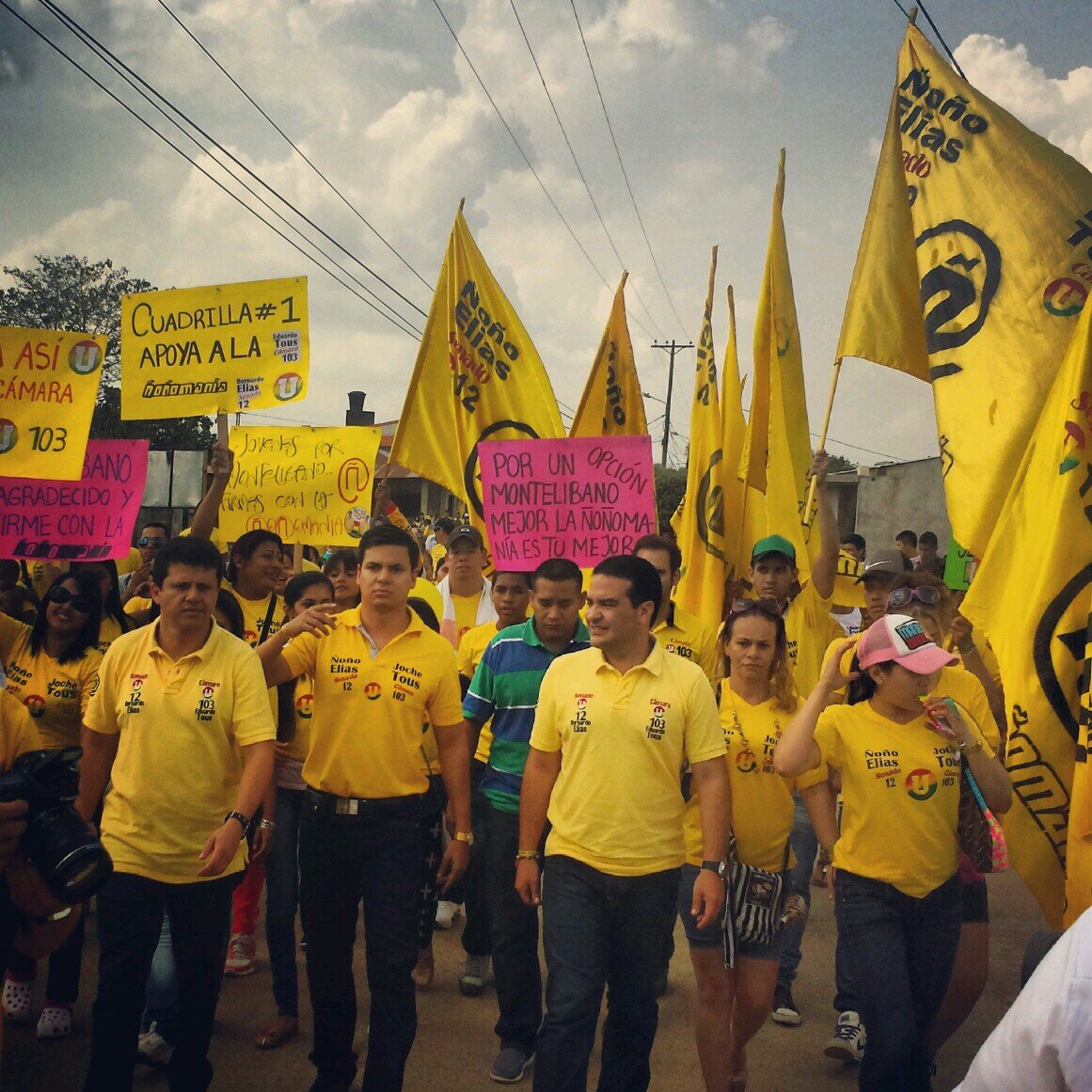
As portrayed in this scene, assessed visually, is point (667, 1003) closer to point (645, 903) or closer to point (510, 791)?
point (510, 791)

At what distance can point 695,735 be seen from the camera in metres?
3.54

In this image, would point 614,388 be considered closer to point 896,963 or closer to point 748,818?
point 748,818

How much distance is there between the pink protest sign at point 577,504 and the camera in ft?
18.4

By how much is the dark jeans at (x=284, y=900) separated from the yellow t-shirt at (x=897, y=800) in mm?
2330

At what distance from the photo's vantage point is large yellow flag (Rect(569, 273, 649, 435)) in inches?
284

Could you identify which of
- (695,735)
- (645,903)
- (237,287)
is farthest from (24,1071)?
(237,287)

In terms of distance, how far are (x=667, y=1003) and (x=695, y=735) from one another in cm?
213

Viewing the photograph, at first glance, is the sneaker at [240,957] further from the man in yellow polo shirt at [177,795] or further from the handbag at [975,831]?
the handbag at [975,831]

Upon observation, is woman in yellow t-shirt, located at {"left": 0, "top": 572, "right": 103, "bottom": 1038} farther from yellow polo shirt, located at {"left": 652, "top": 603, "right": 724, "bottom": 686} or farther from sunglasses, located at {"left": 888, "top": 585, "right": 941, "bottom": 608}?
sunglasses, located at {"left": 888, "top": 585, "right": 941, "bottom": 608}

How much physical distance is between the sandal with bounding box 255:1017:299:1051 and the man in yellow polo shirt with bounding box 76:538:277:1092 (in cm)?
81

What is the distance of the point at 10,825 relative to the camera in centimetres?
236

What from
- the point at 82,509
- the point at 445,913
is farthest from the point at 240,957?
the point at 82,509

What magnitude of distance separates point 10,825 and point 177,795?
1096 mm

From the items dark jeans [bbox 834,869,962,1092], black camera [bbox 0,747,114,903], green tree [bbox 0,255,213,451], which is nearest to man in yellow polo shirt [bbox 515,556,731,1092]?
dark jeans [bbox 834,869,962,1092]
